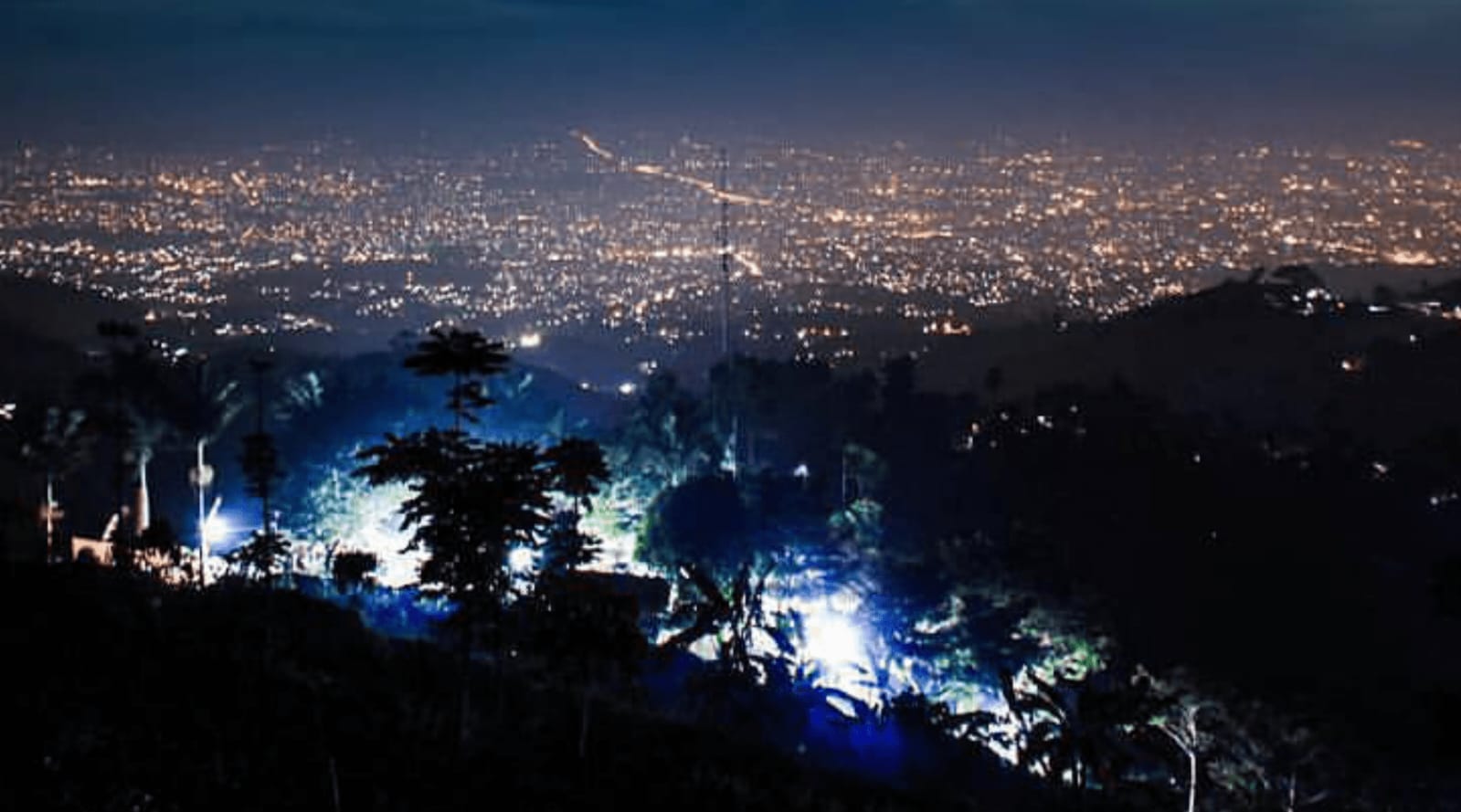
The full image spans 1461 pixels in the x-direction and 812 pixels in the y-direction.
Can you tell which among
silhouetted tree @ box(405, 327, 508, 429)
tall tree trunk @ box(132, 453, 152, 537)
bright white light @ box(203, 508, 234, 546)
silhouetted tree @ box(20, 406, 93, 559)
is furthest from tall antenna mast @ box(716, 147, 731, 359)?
silhouetted tree @ box(405, 327, 508, 429)

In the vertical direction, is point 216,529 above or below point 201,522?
below

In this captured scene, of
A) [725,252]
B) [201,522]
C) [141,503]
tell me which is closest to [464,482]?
[201,522]

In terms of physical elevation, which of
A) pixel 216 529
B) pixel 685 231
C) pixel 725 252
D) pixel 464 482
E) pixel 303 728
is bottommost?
pixel 216 529

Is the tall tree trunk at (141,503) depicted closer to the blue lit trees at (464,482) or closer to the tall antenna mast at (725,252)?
the tall antenna mast at (725,252)

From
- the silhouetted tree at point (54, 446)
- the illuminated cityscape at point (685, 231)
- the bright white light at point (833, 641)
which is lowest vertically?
the bright white light at point (833, 641)

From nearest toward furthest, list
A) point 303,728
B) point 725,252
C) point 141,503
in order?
point 303,728, point 141,503, point 725,252

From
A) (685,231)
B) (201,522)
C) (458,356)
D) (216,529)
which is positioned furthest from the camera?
(685,231)

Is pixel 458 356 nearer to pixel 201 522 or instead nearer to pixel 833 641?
pixel 201 522

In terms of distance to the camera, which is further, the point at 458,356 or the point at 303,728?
the point at 303,728

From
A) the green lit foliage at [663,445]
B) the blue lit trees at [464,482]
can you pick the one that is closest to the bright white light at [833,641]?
the green lit foliage at [663,445]

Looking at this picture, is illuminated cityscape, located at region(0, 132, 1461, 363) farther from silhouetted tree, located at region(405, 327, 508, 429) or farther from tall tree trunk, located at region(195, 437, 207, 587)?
silhouetted tree, located at region(405, 327, 508, 429)

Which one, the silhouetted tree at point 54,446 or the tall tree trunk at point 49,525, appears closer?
the silhouetted tree at point 54,446
